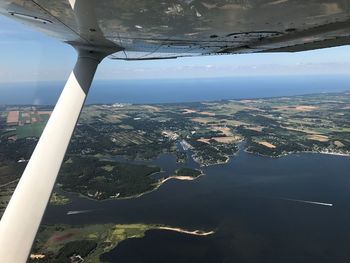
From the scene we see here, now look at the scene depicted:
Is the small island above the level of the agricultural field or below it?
below

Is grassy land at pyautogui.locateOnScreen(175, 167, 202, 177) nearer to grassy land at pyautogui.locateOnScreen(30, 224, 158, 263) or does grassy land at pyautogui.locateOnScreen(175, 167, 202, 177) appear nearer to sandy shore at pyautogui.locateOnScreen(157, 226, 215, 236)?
sandy shore at pyautogui.locateOnScreen(157, 226, 215, 236)

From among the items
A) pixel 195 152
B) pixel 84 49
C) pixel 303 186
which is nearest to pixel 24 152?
pixel 195 152

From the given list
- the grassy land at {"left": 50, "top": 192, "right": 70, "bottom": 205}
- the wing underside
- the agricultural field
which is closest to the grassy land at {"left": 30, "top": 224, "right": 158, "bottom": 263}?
the agricultural field

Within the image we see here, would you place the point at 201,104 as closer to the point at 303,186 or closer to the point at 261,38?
the point at 303,186

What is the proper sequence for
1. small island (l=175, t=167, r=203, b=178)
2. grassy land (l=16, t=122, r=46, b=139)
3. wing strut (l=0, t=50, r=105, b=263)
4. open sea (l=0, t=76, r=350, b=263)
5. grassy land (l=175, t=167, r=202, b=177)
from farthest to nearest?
grassy land (l=175, t=167, r=202, b=177), small island (l=175, t=167, r=203, b=178), grassy land (l=16, t=122, r=46, b=139), open sea (l=0, t=76, r=350, b=263), wing strut (l=0, t=50, r=105, b=263)

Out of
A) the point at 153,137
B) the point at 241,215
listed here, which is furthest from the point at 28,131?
the point at 153,137

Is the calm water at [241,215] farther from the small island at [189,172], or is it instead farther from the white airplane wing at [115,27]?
the white airplane wing at [115,27]

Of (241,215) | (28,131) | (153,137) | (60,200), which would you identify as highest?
(28,131)

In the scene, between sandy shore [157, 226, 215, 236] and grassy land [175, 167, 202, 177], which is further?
grassy land [175, 167, 202, 177]

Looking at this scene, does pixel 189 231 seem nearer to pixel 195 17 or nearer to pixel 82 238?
pixel 82 238
